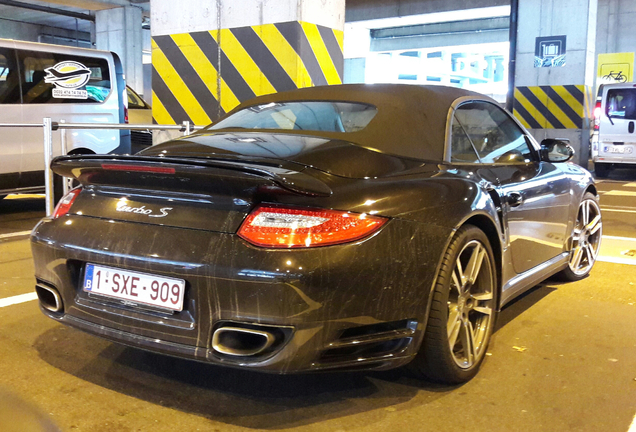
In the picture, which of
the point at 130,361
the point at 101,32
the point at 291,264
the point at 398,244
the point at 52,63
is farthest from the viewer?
the point at 101,32

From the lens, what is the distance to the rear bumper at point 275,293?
7.72 feet

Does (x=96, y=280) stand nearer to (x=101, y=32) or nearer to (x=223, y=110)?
(x=223, y=110)

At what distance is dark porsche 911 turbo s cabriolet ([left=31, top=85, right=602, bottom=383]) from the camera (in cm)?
238

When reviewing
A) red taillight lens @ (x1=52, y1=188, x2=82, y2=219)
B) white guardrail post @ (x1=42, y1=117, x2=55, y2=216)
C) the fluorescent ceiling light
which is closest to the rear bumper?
red taillight lens @ (x1=52, y1=188, x2=82, y2=219)

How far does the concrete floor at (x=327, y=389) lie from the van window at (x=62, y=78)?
16.0 ft

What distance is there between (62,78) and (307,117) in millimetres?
5882

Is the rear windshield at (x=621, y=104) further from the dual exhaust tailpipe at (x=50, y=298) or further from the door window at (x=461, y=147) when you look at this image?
the dual exhaust tailpipe at (x=50, y=298)

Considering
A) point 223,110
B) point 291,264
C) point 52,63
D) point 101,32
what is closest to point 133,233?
point 291,264

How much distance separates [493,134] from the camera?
147 inches

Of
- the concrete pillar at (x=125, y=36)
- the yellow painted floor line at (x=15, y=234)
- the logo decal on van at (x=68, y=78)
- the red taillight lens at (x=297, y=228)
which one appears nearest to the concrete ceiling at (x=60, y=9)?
the concrete pillar at (x=125, y=36)

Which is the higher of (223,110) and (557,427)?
(223,110)

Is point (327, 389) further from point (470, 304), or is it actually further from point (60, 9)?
point (60, 9)

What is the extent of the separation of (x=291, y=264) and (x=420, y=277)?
56 cm

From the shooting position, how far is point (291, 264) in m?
2.34
